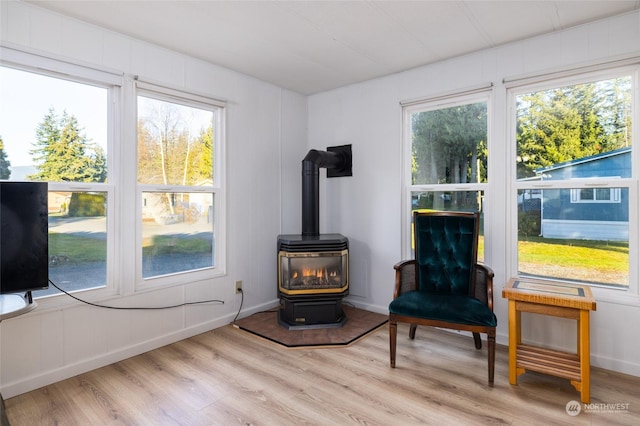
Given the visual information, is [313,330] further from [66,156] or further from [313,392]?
[66,156]

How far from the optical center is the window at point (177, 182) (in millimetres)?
2908

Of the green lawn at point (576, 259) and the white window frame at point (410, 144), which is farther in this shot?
the white window frame at point (410, 144)

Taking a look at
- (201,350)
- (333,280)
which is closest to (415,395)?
(333,280)

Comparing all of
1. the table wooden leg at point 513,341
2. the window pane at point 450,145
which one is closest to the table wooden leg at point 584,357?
the table wooden leg at point 513,341

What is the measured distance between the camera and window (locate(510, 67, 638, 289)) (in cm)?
251

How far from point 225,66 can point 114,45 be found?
3.15 feet

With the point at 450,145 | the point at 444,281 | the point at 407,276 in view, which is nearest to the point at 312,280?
the point at 407,276

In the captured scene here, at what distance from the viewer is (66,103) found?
2.48 m

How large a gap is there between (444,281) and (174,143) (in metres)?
2.56

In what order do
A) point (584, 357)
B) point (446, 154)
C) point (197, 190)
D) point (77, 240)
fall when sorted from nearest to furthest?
point (584, 357) < point (77, 240) < point (197, 190) < point (446, 154)

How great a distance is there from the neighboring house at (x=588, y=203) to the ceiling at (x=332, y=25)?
3.31 ft

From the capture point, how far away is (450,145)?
331 cm

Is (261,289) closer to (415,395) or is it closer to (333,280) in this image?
(333,280)

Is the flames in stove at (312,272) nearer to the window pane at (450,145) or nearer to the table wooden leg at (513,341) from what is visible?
the window pane at (450,145)
